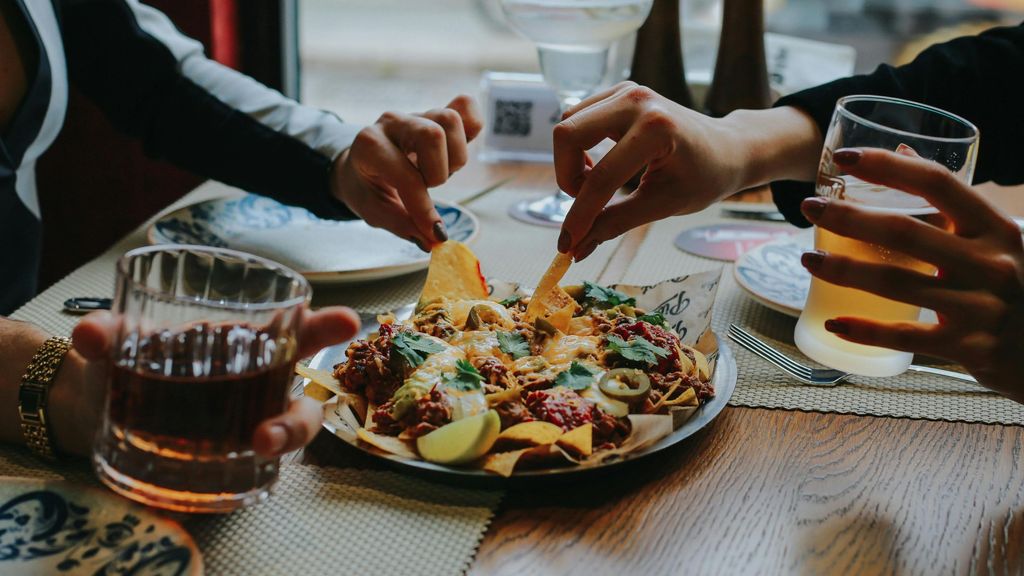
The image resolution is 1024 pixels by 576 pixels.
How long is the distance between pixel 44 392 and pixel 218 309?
0.96 ft

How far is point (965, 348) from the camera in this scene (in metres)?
0.94

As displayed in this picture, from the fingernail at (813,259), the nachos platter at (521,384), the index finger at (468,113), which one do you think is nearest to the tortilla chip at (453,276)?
the nachos platter at (521,384)

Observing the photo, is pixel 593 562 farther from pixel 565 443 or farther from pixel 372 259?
pixel 372 259

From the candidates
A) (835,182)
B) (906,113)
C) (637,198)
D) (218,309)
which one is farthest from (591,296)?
(218,309)

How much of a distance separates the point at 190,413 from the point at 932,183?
708 mm

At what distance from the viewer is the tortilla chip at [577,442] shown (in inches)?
34.4

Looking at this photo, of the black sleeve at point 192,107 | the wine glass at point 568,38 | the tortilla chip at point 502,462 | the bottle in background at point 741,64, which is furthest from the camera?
the bottle in background at point 741,64

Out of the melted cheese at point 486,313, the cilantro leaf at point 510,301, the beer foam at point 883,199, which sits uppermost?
the beer foam at point 883,199

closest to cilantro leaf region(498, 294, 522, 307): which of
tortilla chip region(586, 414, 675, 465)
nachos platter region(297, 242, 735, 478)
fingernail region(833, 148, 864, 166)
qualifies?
nachos platter region(297, 242, 735, 478)

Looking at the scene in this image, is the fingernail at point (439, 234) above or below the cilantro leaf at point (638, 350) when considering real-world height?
below

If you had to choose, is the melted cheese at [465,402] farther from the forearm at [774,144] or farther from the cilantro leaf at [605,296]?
the forearm at [774,144]

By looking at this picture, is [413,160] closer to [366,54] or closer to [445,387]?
[445,387]

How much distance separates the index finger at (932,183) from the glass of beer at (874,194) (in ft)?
0.34

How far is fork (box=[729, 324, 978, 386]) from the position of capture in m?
1.17
